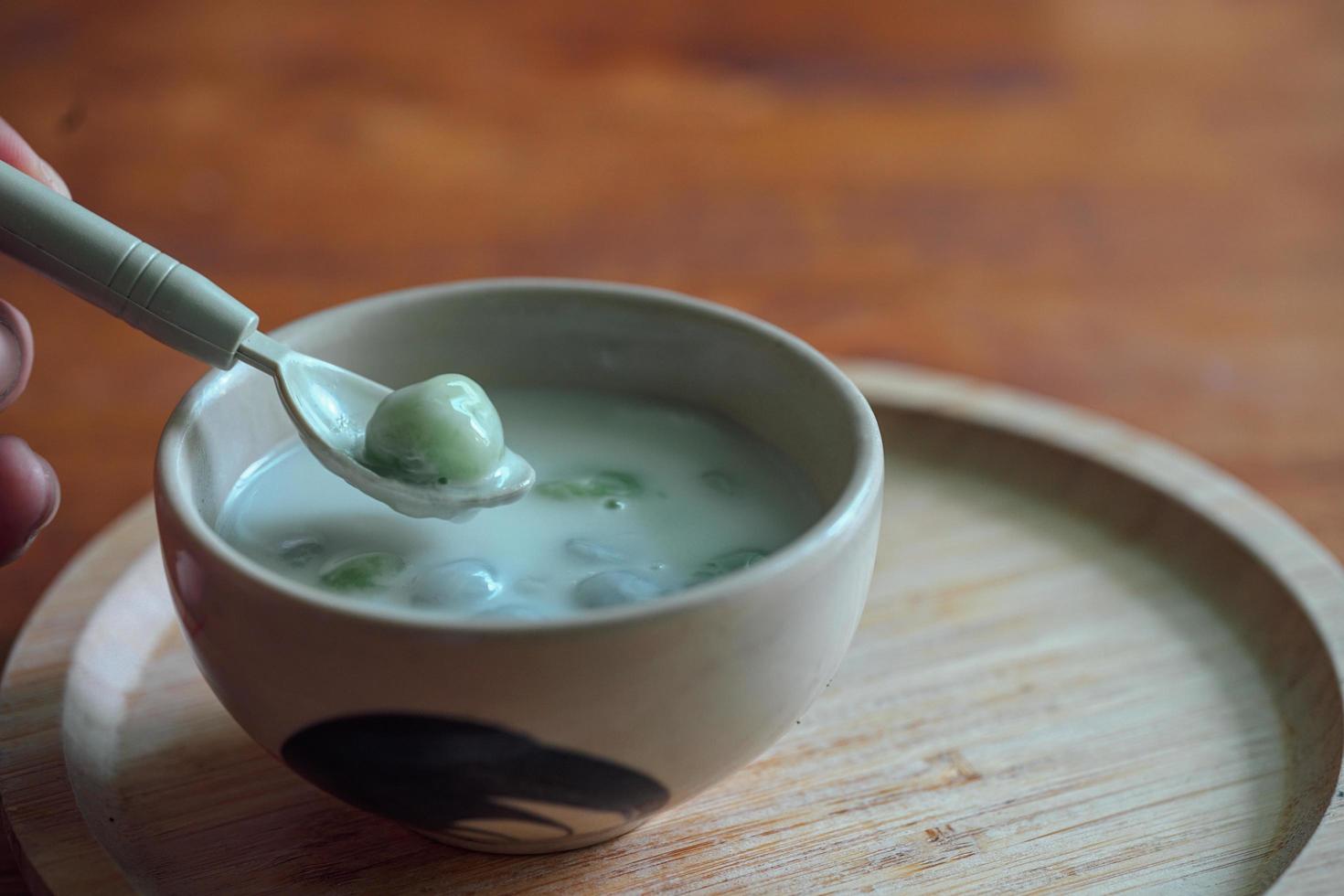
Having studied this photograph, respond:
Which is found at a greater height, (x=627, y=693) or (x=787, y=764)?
(x=627, y=693)

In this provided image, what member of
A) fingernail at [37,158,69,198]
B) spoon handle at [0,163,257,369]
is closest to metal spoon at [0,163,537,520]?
spoon handle at [0,163,257,369]

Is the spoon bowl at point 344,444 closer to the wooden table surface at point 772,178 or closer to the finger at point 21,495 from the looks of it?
the finger at point 21,495

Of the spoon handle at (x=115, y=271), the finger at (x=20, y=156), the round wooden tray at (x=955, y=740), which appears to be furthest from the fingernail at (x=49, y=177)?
the round wooden tray at (x=955, y=740)

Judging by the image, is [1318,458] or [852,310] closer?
[1318,458]

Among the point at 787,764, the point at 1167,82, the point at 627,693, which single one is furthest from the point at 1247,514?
the point at 1167,82

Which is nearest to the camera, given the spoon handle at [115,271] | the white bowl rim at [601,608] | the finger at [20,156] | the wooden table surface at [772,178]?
the white bowl rim at [601,608]

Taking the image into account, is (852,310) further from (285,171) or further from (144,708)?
(144,708)
